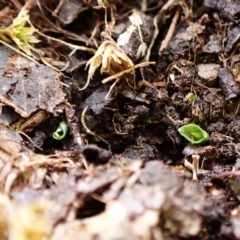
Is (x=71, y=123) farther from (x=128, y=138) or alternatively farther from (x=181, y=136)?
(x=181, y=136)

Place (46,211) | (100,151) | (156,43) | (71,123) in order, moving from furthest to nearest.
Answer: (156,43) → (71,123) → (100,151) → (46,211)

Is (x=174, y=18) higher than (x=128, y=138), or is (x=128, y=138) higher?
(x=174, y=18)

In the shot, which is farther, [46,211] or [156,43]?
[156,43]

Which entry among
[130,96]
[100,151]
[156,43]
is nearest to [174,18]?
[156,43]

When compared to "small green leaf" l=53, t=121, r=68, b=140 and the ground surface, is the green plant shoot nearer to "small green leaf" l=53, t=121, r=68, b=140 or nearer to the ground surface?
the ground surface

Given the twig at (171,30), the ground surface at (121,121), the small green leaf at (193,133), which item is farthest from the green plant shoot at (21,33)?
the small green leaf at (193,133)

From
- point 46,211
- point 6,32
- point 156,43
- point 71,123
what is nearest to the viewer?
point 46,211

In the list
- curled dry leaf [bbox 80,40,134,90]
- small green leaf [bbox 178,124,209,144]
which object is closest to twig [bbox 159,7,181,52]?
curled dry leaf [bbox 80,40,134,90]

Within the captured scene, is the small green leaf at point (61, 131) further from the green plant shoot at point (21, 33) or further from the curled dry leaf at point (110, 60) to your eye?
the green plant shoot at point (21, 33)
